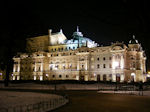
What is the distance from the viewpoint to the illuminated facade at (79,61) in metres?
74.8

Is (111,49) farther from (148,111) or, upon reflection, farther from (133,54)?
(148,111)

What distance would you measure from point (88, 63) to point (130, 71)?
1846cm

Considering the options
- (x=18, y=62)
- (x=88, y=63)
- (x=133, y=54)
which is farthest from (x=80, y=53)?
(x=18, y=62)

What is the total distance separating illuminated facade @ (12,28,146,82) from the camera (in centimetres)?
7475

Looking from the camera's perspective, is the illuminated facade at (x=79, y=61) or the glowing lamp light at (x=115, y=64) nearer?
the illuminated facade at (x=79, y=61)

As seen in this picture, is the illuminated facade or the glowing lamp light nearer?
the illuminated facade

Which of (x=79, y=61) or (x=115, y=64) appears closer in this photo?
(x=115, y=64)

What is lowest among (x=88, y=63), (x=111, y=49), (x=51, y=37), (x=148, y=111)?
(x=148, y=111)

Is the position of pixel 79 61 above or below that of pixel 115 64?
above

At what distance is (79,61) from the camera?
84.3 m

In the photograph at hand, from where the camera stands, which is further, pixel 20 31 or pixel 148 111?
pixel 20 31

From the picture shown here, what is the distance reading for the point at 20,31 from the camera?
138 ft

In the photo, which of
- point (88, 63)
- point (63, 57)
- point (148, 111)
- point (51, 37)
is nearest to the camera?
point (148, 111)

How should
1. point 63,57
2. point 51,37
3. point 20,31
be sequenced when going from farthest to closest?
point 51,37 → point 63,57 → point 20,31
